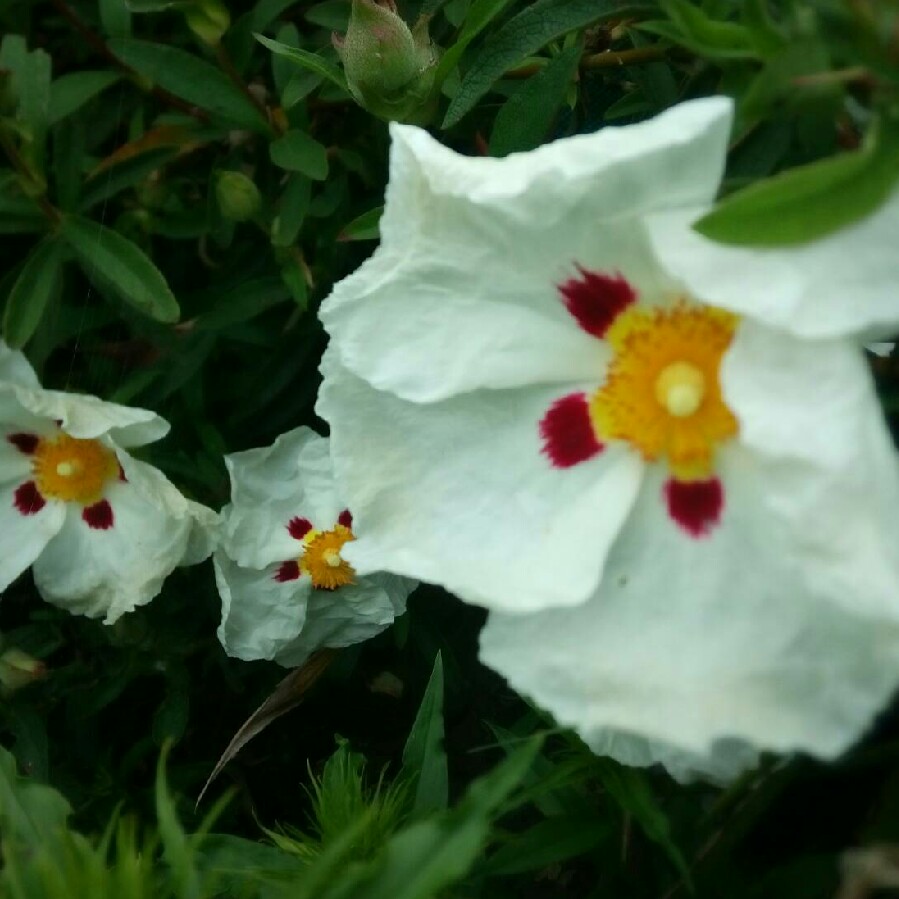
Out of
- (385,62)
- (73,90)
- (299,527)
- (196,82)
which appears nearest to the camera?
(385,62)

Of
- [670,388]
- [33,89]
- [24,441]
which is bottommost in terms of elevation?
[24,441]

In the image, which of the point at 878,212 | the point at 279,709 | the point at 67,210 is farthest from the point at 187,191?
the point at 878,212

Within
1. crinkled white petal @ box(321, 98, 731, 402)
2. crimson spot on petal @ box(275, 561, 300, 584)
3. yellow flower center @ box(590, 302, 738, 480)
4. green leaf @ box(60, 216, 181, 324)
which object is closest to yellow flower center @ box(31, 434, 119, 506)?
green leaf @ box(60, 216, 181, 324)

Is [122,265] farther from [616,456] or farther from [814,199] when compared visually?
[814,199]

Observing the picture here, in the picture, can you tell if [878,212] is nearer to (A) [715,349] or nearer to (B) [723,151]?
(B) [723,151]

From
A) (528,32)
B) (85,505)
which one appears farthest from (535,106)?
(85,505)

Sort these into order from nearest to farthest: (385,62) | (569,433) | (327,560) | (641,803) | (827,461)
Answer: (827,461) < (641,803) < (569,433) < (385,62) < (327,560)

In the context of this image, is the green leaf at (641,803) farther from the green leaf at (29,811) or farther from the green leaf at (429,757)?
the green leaf at (29,811)

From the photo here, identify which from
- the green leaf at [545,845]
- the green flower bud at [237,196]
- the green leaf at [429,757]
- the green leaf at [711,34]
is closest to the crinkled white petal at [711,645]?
the green leaf at [545,845]
